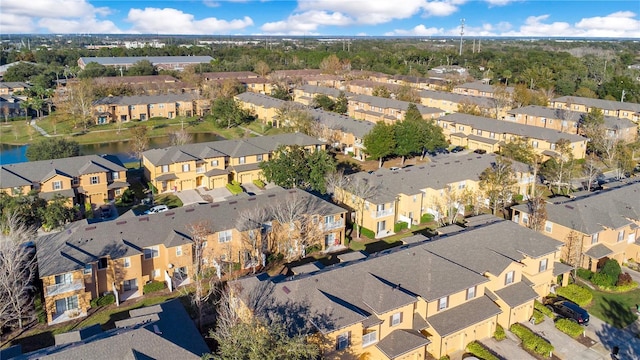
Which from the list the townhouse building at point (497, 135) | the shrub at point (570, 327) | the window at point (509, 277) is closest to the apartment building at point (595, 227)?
the shrub at point (570, 327)

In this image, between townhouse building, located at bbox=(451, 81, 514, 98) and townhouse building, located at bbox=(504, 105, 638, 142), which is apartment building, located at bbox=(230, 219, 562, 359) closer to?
townhouse building, located at bbox=(504, 105, 638, 142)

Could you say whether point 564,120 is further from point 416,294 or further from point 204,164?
point 416,294

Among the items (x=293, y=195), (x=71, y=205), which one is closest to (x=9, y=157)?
(x=71, y=205)

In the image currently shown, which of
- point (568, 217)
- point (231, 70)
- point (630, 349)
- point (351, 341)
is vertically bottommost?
point (630, 349)

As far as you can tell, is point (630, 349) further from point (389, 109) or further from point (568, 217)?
point (389, 109)

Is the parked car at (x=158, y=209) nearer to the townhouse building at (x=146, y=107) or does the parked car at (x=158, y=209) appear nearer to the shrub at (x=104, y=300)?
the shrub at (x=104, y=300)

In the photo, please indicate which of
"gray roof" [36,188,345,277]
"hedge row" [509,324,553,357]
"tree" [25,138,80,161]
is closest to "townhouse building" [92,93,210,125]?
"tree" [25,138,80,161]
